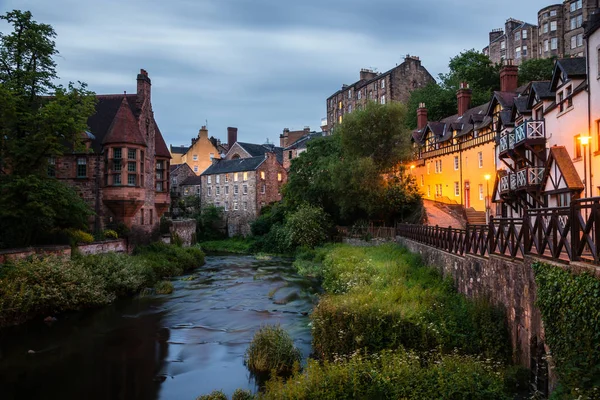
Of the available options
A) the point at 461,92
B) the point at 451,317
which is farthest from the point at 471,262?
the point at 461,92

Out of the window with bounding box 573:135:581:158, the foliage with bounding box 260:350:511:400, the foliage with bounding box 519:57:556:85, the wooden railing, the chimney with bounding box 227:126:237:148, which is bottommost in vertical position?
the foliage with bounding box 260:350:511:400

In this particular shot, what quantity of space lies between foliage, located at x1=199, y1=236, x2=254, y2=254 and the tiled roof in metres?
24.3

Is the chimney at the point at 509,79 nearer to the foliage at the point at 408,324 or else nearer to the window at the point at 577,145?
the window at the point at 577,145

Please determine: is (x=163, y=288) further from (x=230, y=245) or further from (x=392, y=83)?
(x=392, y=83)

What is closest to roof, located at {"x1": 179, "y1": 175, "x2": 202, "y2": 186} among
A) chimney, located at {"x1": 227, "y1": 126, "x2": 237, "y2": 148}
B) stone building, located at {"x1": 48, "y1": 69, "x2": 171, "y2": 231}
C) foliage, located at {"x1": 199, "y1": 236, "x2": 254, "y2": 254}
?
chimney, located at {"x1": 227, "y1": 126, "x2": 237, "y2": 148}

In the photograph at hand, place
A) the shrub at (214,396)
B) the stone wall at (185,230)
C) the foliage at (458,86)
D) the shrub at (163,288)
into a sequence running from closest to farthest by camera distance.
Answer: the shrub at (214,396), the shrub at (163,288), the stone wall at (185,230), the foliage at (458,86)

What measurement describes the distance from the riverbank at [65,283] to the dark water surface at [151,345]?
653mm

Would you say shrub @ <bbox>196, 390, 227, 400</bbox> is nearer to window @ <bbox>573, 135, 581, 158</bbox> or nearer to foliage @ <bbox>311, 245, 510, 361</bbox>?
foliage @ <bbox>311, 245, 510, 361</bbox>

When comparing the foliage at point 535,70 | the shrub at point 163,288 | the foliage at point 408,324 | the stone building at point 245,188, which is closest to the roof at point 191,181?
the stone building at point 245,188

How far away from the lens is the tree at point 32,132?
21.0 m

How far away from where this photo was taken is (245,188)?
203ft

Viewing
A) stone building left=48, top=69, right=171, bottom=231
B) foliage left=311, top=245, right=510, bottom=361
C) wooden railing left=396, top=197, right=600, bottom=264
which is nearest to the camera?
wooden railing left=396, top=197, right=600, bottom=264

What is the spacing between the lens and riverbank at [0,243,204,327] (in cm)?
1828

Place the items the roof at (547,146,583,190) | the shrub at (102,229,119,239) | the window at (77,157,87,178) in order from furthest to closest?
1. the window at (77,157,87,178)
2. the shrub at (102,229,119,239)
3. the roof at (547,146,583,190)
